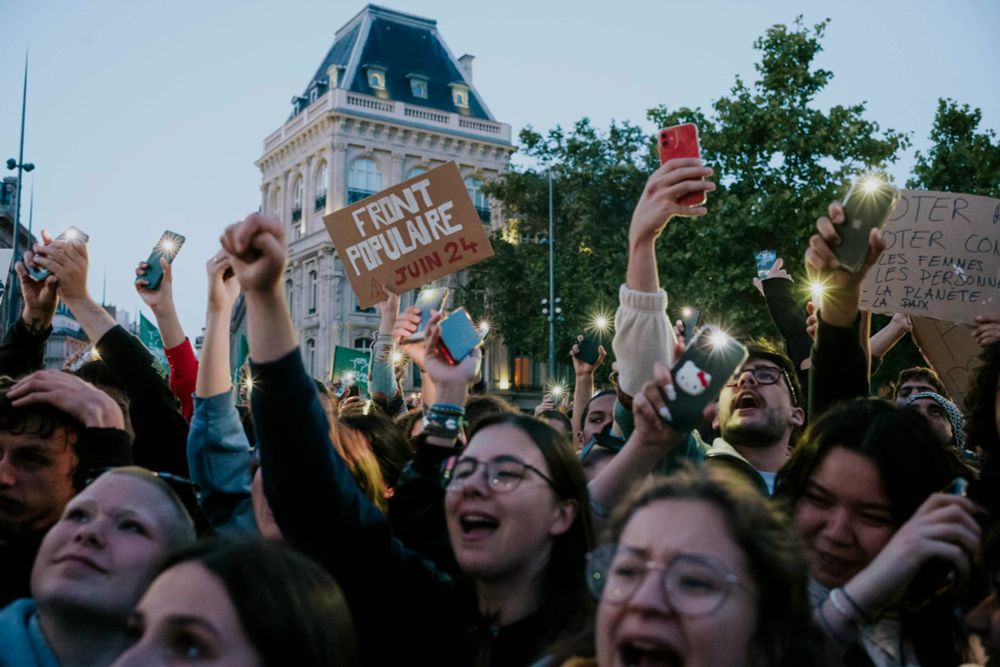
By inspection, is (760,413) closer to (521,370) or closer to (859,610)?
(859,610)

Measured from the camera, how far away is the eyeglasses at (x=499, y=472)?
2.62m

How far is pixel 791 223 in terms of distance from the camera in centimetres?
2103

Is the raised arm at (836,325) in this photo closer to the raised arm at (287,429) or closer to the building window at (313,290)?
the raised arm at (287,429)

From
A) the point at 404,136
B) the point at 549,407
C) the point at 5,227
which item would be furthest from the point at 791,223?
the point at 5,227

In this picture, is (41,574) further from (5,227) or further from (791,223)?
(5,227)

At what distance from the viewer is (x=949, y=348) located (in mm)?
5605

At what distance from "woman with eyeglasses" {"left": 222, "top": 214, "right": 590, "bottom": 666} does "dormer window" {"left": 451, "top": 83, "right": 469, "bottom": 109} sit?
4626cm

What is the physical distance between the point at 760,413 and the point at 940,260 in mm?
1772

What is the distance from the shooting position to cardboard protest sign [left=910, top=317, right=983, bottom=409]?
217 inches

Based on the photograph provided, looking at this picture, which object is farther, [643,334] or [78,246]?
[78,246]

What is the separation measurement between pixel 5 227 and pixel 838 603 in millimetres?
41999

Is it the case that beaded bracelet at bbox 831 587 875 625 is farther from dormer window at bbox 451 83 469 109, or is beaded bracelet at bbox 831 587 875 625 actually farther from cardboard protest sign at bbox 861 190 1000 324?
dormer window at bbox 451 83 469 109

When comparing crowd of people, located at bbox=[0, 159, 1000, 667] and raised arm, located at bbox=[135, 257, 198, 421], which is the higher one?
raised arm, located at bbox=[135, 257, 198, 421]

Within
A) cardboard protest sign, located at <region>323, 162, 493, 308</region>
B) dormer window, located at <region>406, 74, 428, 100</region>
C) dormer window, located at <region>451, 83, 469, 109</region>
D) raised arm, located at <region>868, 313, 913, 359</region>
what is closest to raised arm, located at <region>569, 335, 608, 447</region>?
cardboard protest sign, located at <region>323, 162, 493, 308</region>
